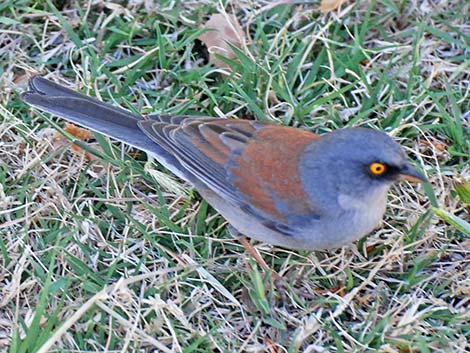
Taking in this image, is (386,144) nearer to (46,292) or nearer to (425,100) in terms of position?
(425,100)

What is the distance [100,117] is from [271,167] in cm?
108

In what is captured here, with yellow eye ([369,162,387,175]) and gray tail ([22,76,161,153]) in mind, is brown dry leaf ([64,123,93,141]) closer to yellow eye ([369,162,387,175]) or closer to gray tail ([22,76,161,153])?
gray tail ([22,76,161,153])

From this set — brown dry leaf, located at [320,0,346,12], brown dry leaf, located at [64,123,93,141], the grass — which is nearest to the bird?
the grass

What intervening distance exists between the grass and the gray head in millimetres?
433

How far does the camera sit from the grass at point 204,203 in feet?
15.0

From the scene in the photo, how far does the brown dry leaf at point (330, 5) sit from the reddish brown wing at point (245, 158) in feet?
4.35

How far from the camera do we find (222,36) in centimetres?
590

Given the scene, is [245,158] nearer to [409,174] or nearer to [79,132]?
[409,174]

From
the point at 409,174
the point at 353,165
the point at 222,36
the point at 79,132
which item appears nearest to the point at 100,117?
the point at 79,132

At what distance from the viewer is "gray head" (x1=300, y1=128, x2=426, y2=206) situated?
446cm

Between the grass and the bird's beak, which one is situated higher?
the bird's beak

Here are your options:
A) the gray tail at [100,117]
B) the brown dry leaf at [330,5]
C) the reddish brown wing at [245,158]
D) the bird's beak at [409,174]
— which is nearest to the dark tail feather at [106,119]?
the gray tail at [100,117]

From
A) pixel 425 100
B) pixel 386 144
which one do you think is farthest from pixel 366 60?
pixel 386 144

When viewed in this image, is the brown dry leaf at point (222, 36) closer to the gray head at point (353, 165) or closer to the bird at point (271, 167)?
the bird at point (271, 167)
